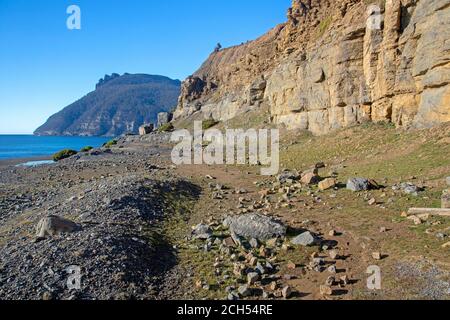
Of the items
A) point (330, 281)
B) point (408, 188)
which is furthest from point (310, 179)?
point (330, 281)

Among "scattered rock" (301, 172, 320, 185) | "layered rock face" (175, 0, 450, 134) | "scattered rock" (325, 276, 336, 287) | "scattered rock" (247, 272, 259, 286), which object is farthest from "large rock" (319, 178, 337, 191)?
"scattered rock" (247, 272, 259, 286)

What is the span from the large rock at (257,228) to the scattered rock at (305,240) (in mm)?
606

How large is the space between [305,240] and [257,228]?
66.0 inches

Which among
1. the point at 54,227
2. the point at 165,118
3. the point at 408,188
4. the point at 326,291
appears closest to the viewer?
the point at 326,291

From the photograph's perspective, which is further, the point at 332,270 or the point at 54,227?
the point at 54,227

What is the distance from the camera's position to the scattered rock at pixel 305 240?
1156cm

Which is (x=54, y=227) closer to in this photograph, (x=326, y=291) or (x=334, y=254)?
(x=326, y=291)

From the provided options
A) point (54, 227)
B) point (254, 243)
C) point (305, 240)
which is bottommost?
point (254, 243)

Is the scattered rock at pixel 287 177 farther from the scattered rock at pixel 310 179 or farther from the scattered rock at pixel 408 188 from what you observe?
the scattered rock at pixel 408 188

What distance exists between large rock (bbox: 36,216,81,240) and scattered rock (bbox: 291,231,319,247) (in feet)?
23.9

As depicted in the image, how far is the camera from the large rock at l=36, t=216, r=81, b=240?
12.0 m

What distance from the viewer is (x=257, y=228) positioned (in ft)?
40.9

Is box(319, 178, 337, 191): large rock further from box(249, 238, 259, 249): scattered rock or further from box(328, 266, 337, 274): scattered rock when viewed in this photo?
box(328, 266, 337, 274): scattered rock
